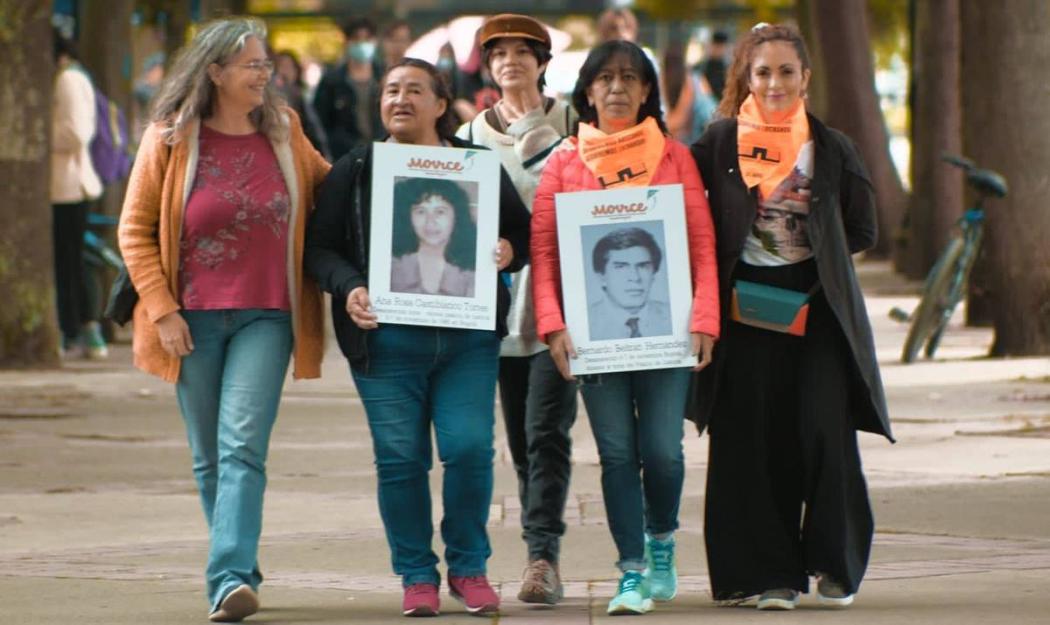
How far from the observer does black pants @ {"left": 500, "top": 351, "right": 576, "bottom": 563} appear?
7312 millimetres

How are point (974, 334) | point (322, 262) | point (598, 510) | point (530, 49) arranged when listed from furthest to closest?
point (974, 334) → point (598, 510) → point (530, 49) → point (322, 262)

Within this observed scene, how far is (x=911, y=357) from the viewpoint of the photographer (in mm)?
15062

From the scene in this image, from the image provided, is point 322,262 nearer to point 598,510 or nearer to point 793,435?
point 793,435

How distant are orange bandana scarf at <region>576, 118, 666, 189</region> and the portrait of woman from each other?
0.40 metres

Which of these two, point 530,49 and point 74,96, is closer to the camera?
point 530,49

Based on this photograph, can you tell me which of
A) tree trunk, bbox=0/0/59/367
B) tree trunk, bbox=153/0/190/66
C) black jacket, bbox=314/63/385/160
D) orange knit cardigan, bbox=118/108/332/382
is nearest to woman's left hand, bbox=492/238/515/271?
orange knit cardigan, bbox=118/108/332/382

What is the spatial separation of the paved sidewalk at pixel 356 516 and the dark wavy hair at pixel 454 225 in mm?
1070

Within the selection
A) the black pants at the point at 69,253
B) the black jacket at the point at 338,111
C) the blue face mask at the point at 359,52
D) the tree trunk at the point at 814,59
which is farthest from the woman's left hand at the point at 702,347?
the tree trunk at the point at 814,59

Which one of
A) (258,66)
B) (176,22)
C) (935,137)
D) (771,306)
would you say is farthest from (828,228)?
(176,22)

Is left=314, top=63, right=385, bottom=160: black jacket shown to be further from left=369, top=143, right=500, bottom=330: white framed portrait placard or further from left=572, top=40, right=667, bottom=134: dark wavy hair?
left=369, top=143, right=500, bottom=330: white framed portrait placard

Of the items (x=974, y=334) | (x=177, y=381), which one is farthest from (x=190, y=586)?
(x=974, y=334)

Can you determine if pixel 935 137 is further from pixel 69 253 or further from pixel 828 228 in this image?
pixel 828 228

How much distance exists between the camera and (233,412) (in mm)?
6887

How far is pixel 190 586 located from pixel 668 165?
6.81ft
